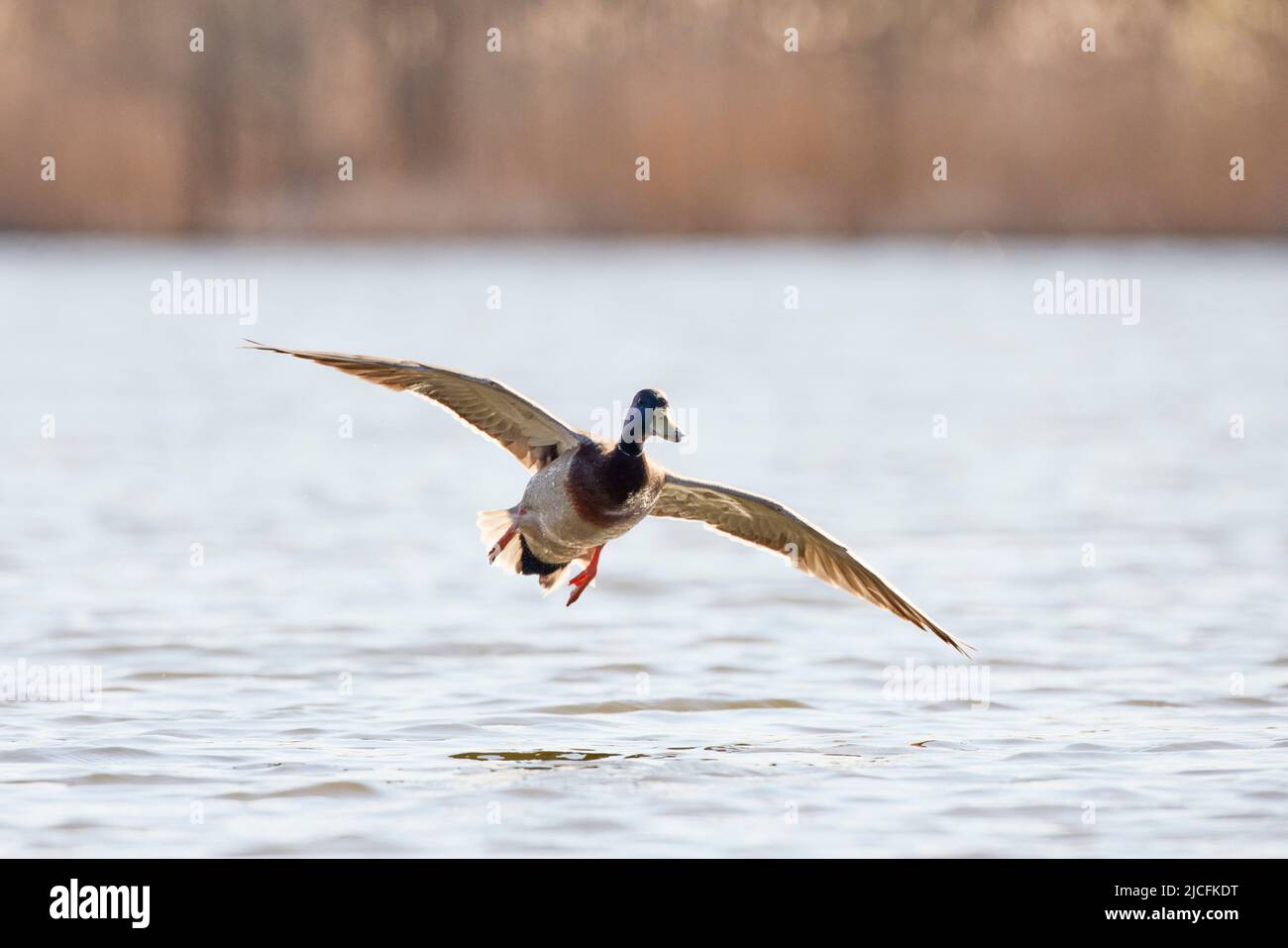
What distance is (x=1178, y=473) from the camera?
704 inches

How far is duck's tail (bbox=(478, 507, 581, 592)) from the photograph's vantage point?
873 centimetres

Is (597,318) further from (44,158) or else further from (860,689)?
(860,689)

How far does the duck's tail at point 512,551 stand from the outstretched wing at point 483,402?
1.01 feet

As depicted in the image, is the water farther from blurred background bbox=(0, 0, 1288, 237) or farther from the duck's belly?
blurred background bbox=(0, 0, 1288, 237)

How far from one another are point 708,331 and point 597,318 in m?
1.90

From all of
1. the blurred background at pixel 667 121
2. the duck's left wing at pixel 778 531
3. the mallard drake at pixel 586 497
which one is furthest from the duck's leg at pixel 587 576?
the blurred background at pixel 667 121

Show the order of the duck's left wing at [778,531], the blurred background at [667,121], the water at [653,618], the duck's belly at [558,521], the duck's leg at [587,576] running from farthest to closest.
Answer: the blurred background at [667,121] < the duck's leg at [587,576] < the duck's left wing at [778,531] < the duck's belly at [558,521] < the water at [653,618]

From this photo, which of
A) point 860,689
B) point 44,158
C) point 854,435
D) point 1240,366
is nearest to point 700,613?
point 860,689

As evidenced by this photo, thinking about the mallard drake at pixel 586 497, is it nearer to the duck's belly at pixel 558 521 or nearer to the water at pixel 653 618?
the duck's belly at pixel 558 521

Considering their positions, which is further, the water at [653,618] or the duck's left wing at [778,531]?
the duck's left wing at [778,531]

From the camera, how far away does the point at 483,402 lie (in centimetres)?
860

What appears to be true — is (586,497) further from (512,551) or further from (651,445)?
(651,445)

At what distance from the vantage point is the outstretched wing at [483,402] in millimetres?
8109
